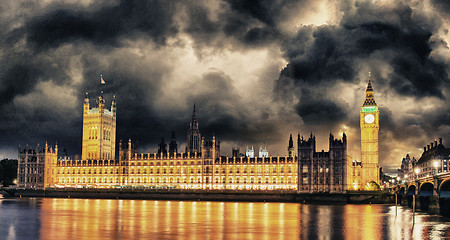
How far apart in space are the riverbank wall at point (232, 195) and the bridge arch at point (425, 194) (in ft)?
154

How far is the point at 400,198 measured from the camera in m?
153

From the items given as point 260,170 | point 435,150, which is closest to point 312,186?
point 260,170

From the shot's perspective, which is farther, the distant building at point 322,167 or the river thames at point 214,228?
the distant building at point 322,167

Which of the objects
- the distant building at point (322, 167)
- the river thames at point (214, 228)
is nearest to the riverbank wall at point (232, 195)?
the distant building at point (322, 167)

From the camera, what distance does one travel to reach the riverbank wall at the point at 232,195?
525 feet

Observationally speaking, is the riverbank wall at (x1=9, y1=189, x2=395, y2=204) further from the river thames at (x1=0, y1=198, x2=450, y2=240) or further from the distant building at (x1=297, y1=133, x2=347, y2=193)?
the river thames at (x1=0, y1=198, x2=450, y2=240)

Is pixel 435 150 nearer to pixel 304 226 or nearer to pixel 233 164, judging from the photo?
pixel 233 164

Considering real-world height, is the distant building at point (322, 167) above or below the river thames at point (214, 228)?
above

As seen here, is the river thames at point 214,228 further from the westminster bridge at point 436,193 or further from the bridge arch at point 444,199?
the bridge arch at point 444,199

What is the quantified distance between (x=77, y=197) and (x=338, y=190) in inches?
3779

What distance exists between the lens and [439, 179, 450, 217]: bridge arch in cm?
8744

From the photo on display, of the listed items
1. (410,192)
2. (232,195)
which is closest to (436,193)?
(410,192)

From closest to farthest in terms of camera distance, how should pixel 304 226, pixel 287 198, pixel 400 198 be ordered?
pixel 304 226, pixel 400 198, pixel 287 198

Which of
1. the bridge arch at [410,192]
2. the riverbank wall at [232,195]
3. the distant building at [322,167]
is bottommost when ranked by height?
the riverbank wall at [232,195]
